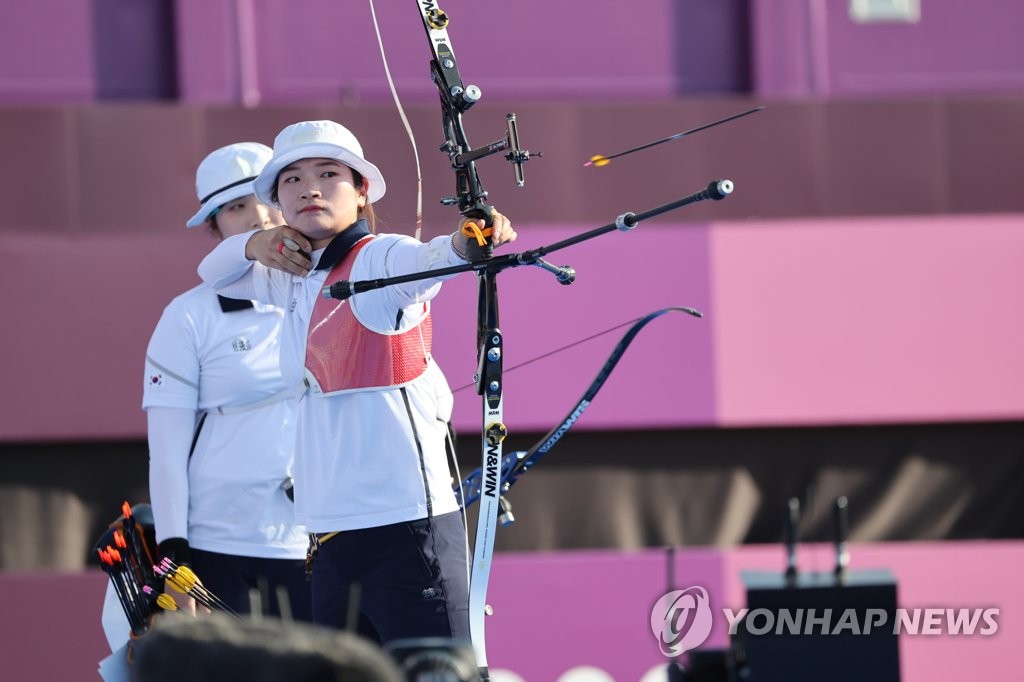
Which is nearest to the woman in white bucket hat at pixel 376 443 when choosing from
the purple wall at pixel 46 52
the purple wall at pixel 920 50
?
the purple wall at pixel 46 52

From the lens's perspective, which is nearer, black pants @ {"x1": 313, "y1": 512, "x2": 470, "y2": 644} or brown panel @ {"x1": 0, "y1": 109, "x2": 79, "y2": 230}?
black pants @ {"x1": 313, "y1": 512, "x2": 470, "y2": 644}

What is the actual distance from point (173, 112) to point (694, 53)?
1572 mm

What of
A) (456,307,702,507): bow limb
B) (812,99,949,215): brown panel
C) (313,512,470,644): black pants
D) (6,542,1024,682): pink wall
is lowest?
(6,542,1024,682): pink wall

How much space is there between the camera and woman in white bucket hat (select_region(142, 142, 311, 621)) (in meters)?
2.41

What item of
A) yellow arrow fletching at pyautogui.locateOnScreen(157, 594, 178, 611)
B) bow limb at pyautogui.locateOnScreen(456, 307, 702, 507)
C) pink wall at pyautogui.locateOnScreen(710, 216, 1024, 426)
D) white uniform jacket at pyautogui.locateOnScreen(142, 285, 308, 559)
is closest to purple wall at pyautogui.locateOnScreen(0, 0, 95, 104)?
white uniform jacket at pyautogui.locateOnScreen(142, 285, 308, 559)

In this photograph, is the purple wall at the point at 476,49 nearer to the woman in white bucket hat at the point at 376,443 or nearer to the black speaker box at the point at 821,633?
the woman in white bucket hat at the point at 376,443

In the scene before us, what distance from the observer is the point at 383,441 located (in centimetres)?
201

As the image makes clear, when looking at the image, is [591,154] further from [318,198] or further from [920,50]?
[318,198]

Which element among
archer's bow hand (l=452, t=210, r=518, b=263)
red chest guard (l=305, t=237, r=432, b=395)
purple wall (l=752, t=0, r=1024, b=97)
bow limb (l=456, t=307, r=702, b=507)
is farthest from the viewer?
purple wall (l=752, t=0, r=1024, b=97)

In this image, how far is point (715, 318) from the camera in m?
3.65

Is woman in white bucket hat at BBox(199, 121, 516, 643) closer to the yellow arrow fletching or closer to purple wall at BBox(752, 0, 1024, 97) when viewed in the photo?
the yellow arrow fletching

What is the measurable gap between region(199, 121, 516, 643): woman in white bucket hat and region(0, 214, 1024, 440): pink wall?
1488 mm

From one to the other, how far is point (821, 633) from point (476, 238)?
2.64 feet

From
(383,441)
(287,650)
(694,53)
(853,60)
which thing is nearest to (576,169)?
(694,53)
